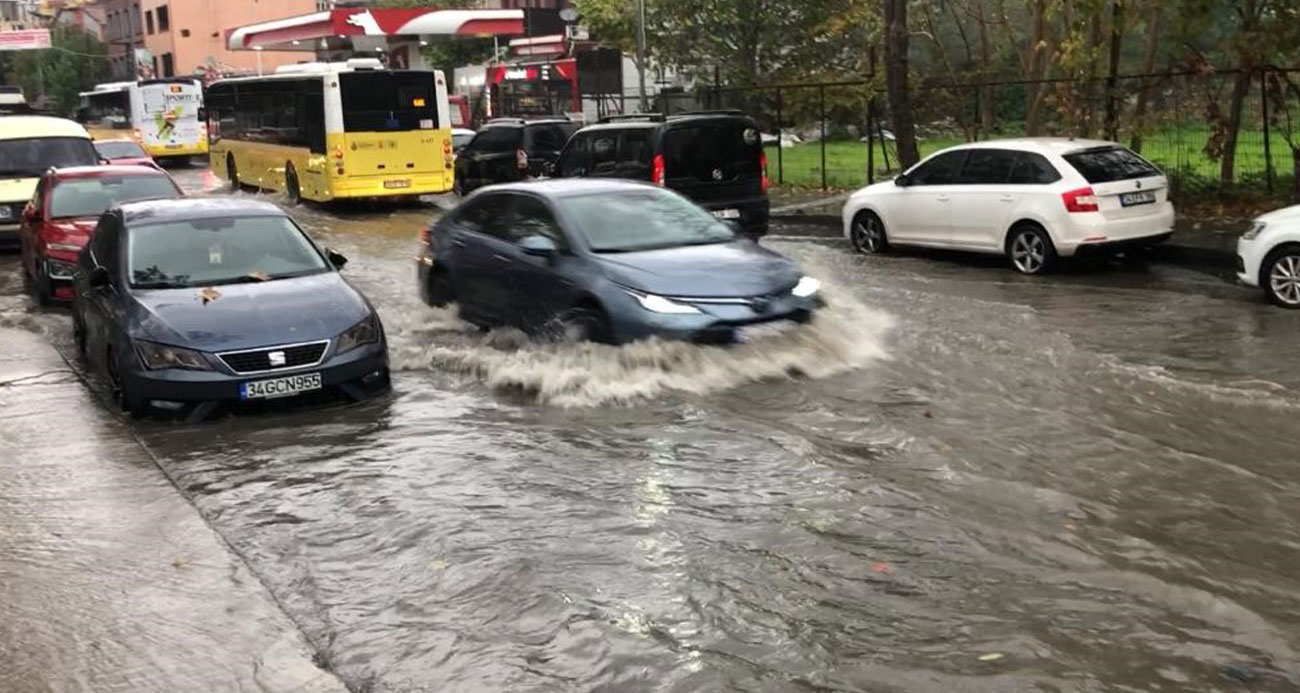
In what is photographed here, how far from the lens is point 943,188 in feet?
49.9

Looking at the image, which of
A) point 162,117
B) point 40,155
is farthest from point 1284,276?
point 162,117

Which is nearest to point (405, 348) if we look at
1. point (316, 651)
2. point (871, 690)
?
point (316, 651)

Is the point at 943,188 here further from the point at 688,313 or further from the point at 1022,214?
the point at 688,313

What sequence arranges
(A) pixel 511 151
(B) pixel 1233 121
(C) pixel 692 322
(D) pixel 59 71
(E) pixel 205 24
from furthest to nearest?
(D) pixel 59 71 < (E) pixel 205 24 < (A) pixel 511 151 < (B) pixel 1233 121 < (C) pixel 692 322

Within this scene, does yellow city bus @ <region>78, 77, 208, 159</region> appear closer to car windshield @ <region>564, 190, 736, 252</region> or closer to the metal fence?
the metal fence

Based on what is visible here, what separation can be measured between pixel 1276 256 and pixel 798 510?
285 inches

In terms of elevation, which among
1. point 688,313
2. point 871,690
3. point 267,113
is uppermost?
point 267,113

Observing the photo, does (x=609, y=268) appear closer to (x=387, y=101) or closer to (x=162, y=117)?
(x=387, y=101)

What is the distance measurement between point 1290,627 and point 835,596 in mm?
1761

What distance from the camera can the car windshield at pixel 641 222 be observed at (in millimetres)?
9977

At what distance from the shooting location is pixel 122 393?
28.8 ft

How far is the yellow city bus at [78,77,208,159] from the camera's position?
42.7 meters

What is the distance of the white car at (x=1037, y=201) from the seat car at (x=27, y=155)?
12.9 metres

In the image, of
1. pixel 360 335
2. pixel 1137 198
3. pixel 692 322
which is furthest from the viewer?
pixel 1137 198
